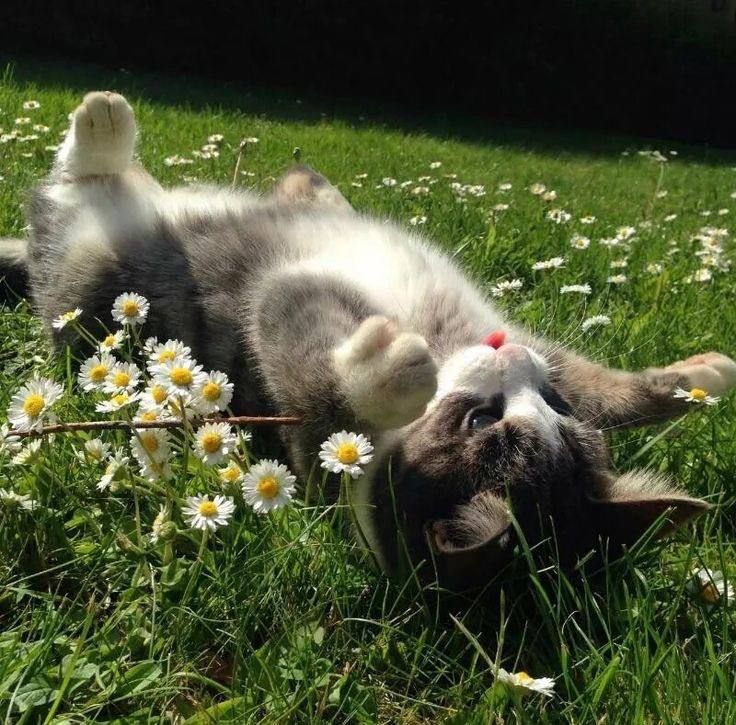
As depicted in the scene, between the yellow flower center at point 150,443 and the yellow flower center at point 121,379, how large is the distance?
16cm

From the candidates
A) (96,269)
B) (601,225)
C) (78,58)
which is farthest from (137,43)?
(96,269)

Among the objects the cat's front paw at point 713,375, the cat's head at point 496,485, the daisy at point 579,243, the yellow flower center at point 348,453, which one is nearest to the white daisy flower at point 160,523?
the yellow flower center at point 348,453

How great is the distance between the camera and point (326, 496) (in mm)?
2412

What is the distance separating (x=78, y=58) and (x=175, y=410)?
548 inches

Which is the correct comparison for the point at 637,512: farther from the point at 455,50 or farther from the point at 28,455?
the point at 455,50

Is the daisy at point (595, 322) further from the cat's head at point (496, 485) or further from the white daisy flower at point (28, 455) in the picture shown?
the white daisy flower at point (28, 455)

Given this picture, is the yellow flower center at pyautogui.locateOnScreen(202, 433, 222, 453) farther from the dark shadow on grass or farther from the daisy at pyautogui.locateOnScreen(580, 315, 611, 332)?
the dark shadow on grass

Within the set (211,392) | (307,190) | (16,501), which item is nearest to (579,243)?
(307,190)

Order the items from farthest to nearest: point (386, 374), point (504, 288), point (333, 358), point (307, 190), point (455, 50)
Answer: point (455, 50)
point (307, 190)
point (504, 288)
point (333, 358)
point (386, 374)

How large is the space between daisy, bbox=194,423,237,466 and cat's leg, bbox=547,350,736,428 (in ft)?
3.79

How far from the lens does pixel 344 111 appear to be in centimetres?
1362

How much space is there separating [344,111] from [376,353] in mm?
11952

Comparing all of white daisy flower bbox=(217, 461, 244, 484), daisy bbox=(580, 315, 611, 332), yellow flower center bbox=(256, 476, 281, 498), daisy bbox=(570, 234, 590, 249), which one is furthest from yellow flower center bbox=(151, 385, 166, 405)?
daisy bbox=(570, 234, 590, 249)

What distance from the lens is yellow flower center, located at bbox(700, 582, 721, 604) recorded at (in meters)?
1.87
